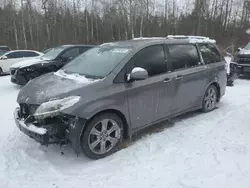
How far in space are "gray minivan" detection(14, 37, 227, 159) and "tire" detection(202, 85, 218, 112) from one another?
29 cm

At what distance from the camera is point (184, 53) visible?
4461 millimetres

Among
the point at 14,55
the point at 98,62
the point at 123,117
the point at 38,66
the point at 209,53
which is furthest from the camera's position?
the point at 14,55

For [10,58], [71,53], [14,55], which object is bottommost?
[10,58]

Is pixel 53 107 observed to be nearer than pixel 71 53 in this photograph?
Yes

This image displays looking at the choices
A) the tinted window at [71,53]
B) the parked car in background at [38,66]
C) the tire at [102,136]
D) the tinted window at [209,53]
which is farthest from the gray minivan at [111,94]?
the tinted window at [71,53]

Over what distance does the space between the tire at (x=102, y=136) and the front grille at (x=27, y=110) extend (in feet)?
2.72

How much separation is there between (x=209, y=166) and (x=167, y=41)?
235 centimetres

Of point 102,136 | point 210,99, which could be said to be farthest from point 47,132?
point 210,99

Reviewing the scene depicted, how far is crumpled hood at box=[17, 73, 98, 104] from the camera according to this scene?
3.04 m

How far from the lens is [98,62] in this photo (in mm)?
3842

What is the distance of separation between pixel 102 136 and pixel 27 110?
1.20 metres

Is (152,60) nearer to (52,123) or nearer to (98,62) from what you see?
(98,62)

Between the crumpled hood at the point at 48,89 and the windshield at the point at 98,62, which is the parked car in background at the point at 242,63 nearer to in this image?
the windshield at the point at 98,62

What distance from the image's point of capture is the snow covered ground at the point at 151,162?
2738mm
